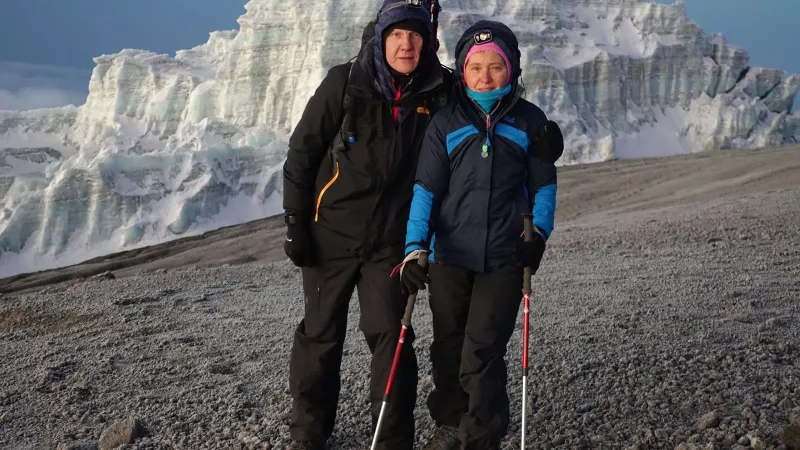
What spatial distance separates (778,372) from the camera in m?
4.20

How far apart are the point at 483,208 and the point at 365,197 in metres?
0.56

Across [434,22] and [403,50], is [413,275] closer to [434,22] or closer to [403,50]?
[403,50]

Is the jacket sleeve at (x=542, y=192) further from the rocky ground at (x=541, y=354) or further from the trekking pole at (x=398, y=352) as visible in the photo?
the rocky ground at (x=541, y=354)

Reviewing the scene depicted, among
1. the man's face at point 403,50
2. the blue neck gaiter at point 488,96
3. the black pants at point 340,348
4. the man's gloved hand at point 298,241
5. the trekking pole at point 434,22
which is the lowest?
the black pants at point 340,348

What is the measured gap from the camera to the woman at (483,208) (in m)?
3.14

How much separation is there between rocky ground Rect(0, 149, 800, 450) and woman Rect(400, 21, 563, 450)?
0.67 metres

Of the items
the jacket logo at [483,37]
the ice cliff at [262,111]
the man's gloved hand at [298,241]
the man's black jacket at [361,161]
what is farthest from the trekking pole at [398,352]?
the ice cliff at [262,111]

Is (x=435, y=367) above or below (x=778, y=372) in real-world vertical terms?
above

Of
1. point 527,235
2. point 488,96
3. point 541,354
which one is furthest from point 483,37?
point 541,354

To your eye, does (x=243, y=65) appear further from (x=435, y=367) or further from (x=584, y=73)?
(x=435, y=367)

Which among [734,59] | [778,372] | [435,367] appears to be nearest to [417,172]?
[435,367]

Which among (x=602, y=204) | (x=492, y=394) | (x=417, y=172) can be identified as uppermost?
(x=417, y=172)

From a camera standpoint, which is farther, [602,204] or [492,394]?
[602,204]

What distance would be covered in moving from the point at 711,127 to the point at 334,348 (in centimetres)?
4850
